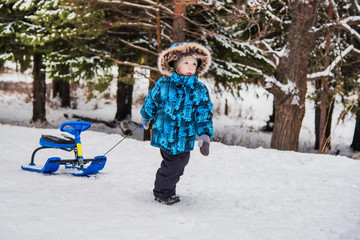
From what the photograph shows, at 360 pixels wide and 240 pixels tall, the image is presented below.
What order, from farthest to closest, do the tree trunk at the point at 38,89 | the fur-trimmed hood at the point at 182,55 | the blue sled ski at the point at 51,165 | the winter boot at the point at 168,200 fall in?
the tree trunk at the point at 38,89
the blue sled ski at the point at 51,165
the fur-trimmed hood at the point at 182,55
the winter boot at the point at 168,200

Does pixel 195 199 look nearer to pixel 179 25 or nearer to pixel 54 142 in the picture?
pixel 54 142

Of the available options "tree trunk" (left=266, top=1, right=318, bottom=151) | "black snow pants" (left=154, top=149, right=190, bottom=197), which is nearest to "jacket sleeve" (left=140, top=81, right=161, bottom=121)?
"black snow pants" (left=154, top=149, right=190, bottom=197)

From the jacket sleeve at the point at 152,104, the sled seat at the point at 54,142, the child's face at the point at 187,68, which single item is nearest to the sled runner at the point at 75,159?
the sled seat at the point at 54,142

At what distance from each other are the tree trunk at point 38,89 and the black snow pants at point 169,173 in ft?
33.9

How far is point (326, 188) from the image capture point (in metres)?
4.05

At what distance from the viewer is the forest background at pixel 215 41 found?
736 centimetres

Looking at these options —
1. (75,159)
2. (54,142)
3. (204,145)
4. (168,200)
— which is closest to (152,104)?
(204,145)

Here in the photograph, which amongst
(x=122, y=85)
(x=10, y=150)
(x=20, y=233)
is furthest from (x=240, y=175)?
(x=122, y=85)

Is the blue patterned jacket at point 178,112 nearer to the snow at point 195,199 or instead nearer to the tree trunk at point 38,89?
the snow at point 195,199

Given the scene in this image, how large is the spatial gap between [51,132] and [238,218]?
5.21 m

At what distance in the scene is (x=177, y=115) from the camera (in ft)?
11.7

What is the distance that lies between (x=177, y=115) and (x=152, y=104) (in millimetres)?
304

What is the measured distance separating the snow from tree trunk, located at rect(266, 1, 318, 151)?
7.26ft

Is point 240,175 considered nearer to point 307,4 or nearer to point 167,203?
point 167,203
